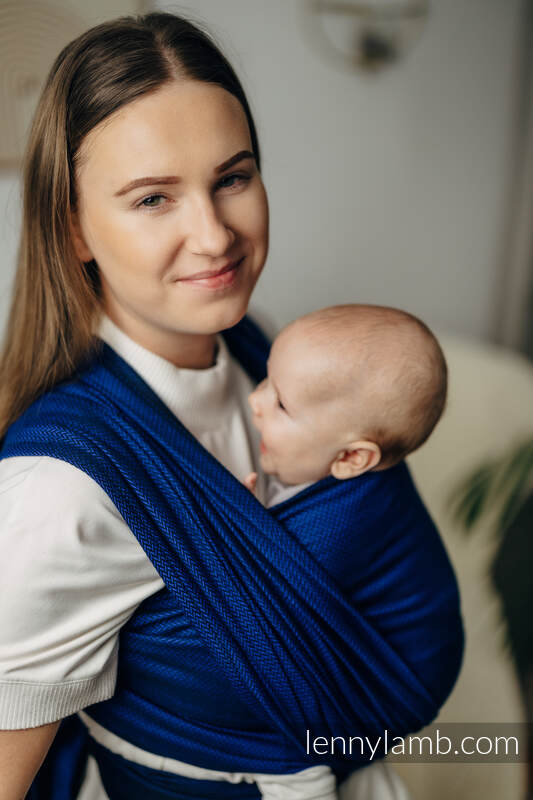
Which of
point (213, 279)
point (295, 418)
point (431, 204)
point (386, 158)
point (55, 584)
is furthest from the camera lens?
point (431, 204)

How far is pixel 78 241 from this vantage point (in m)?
0.84

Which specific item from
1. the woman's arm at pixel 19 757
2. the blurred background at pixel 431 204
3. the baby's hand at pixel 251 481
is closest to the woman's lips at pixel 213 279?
the baby's hand at pixel 251 481

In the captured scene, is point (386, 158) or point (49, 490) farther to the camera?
point (386, 158)

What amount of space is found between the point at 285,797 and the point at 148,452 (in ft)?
1.58

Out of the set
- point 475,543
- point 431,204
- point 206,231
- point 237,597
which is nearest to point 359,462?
point 237,597

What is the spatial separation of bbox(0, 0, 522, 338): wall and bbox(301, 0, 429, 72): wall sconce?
39 millimetres

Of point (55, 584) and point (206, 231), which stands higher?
point (206, 231)

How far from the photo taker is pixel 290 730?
820 millimetres

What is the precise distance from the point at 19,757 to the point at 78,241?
0.61 metres

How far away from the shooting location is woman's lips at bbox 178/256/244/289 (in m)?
0.79

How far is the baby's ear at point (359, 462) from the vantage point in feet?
2.85

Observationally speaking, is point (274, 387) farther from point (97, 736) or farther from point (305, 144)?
point (305, 144)

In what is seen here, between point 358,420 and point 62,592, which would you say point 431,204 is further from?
point 62,592

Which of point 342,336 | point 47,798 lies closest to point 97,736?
point 47,798
